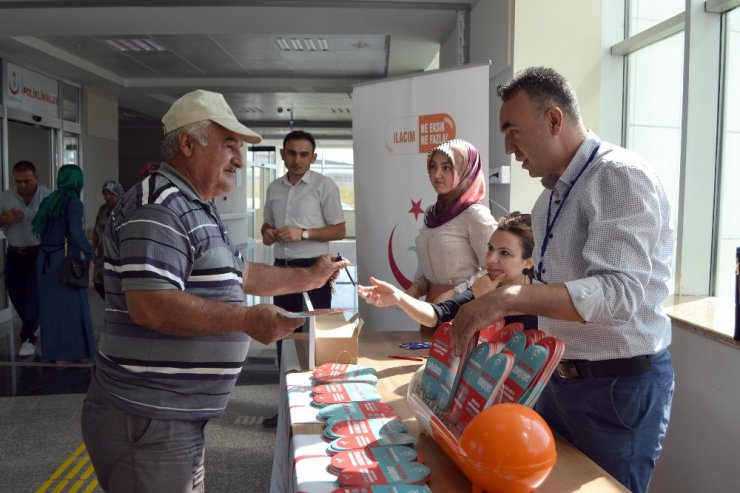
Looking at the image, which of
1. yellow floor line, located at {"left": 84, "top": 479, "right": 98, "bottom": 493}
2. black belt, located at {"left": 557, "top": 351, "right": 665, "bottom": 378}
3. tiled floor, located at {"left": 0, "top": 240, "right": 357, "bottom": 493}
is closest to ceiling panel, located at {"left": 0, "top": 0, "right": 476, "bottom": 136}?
tiled floor, located at {"left": 0, "top": 240, "right": 357, "bottom": 493}

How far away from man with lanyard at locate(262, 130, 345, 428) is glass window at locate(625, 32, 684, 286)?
1958 millimetres

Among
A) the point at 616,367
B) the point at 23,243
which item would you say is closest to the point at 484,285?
the point at 616,367

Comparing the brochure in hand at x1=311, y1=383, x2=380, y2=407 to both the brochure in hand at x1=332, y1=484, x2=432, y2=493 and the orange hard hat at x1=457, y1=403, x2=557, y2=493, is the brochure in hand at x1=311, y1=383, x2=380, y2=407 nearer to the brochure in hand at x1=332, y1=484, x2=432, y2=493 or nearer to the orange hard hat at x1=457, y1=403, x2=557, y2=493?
the brochure in hand at x1=332, y1=484, x2=432, y2=493

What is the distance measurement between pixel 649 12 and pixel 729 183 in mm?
1353

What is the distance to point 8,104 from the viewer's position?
25.1ft

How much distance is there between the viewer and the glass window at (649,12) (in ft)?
11.8

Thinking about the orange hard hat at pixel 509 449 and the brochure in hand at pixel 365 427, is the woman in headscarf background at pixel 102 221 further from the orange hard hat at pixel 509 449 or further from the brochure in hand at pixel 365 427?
the orange hard hat at pixel 509 449

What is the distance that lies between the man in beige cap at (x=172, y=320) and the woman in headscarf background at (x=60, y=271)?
3693 mm

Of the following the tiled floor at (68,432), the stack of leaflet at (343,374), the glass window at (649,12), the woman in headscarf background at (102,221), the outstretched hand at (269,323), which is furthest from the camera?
the woman in headscarf background at (102,221)

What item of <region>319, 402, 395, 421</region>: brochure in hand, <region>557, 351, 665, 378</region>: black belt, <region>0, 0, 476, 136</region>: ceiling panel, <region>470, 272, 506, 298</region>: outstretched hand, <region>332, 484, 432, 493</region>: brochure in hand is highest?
<region>0, 0, 476, 136</region>: ceiling panel

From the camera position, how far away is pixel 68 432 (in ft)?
12.5

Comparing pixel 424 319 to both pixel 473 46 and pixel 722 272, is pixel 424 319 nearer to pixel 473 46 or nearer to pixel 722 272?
pixel 722 272

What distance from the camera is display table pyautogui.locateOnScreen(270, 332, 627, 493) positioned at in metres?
1.28

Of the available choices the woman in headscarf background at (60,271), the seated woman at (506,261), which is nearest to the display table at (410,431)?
the seated woman at (506,261)
